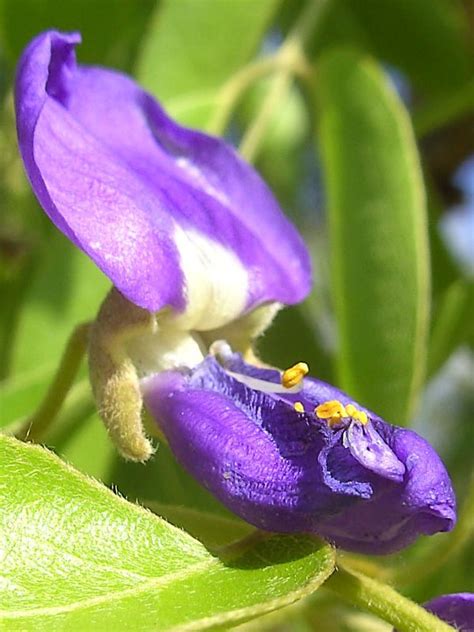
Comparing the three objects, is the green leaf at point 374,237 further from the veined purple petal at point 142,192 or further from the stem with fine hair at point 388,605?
the stem with fine hair at point 388,605

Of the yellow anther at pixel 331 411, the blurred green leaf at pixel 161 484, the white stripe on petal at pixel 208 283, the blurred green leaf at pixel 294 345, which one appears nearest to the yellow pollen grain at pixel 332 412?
the yellow anther at pixel 331 411

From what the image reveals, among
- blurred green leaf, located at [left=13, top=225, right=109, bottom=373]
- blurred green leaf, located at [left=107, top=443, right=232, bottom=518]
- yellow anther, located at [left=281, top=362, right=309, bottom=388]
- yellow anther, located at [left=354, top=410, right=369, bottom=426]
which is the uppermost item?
yellow anther, located at [left=354, top=410, right=369, bottom=426]

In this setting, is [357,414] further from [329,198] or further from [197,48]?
[197,48]

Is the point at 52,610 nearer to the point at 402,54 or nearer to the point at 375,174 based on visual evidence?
the point at 375,174

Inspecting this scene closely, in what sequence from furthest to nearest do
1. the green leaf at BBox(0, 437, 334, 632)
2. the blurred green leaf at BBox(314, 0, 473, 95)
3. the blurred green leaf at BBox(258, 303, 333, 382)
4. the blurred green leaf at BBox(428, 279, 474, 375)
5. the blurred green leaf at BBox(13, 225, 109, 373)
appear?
the blurred green leaf at BBox(314, 0, 473, 95), the blurred green leaf at BBox(258, 303, 333, 382), the blurred green leaf at BBox(428, 279, 474, 375), the blurred green leaf at BBox(13, 225, 109, 373), the green leaf at BBox(0, 437, 334, 632)

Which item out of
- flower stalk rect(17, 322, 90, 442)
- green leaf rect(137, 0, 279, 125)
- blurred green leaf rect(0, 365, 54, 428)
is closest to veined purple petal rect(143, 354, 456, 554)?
flower stalk rect(17, 322, 90, 442)

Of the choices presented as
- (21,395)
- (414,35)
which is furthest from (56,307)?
(414,35)

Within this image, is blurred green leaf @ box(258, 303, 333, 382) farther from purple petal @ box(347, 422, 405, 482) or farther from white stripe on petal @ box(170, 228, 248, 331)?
purple petal @ box(347, 422, 405, 482)
